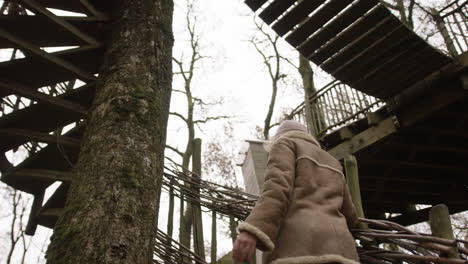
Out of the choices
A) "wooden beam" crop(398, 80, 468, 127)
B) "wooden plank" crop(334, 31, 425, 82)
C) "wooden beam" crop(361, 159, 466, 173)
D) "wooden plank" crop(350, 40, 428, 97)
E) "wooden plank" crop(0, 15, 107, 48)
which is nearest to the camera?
"wooden plank" crop(0, 15, 107, 48)

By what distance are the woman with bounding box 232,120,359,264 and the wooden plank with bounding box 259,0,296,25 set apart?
8.08ft

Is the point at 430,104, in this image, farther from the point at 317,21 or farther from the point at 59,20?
the point at 59,20

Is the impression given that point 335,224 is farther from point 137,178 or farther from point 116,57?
point 116,57

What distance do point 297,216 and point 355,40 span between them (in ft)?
10.4

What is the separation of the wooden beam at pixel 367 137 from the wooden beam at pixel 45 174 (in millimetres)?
4271

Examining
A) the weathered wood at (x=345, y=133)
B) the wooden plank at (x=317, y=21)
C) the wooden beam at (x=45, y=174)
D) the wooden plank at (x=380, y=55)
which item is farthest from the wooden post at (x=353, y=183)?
the weathered wood at (x=345, y=133)

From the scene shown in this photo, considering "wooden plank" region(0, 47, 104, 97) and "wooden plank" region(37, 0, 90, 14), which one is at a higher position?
"wooden plank" region(37, 0, 90, 14)

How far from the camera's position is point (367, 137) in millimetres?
5258

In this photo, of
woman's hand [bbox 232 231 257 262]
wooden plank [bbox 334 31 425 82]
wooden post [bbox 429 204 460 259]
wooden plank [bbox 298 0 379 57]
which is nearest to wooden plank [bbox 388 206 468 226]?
wooden plank [bbox 334 31 425 82]

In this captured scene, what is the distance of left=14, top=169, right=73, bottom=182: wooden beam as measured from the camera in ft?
11.0

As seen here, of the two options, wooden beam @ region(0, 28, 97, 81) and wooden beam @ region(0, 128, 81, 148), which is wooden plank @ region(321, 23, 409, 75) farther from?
wooden beam @ region(0, 128, 81, 148)

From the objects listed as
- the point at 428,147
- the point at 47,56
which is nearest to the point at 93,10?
the point at 47,56

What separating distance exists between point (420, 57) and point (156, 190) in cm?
402

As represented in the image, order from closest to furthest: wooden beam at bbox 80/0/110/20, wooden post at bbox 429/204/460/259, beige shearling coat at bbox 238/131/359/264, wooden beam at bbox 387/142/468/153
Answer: beige shearling coat at bbox 238/131/359/264
wooden post at bbox 429/204/460/259
wooden beam at bbox 80/0/110/20
wooden beam at bbox 387/142/468/153
